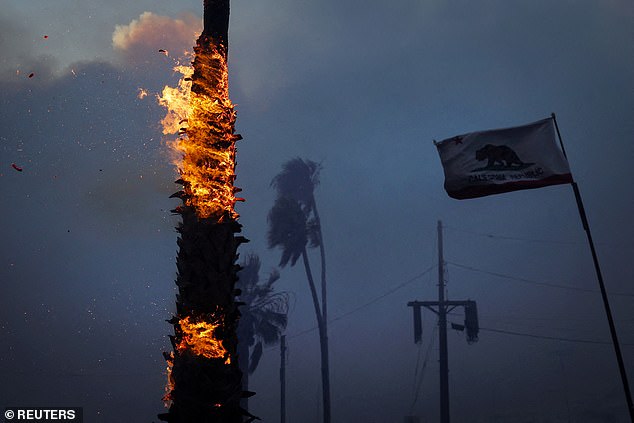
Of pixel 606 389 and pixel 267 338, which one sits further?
pixel 606 389

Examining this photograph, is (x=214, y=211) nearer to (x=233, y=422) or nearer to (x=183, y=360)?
(x=183, y=360)

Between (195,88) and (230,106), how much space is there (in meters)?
0.53

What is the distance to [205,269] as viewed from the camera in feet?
20.7

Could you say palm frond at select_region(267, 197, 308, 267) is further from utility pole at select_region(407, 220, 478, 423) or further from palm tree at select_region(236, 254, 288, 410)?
utility pole at select_region(407, 220, 478, 423)

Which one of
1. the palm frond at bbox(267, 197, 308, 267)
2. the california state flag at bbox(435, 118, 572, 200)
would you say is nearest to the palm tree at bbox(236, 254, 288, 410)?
the palm frond at bbox(267, 197, 308, 267)

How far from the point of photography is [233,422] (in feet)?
20.1

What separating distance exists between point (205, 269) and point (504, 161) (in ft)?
21.2

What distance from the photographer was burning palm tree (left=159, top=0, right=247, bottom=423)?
6.08 meters

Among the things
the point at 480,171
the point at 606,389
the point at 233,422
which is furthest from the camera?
the point at 606,389

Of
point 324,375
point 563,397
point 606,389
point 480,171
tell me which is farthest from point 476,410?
point 480,171

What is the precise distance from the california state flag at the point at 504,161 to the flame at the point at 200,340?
18.8ft

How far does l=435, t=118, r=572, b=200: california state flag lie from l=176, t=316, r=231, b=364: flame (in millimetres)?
5731

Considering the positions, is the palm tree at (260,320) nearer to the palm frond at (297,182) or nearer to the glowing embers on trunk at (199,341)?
the palm frond at (297,182)

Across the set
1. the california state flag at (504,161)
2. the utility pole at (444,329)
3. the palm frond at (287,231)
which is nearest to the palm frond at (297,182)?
the palm frond at (287,231)
